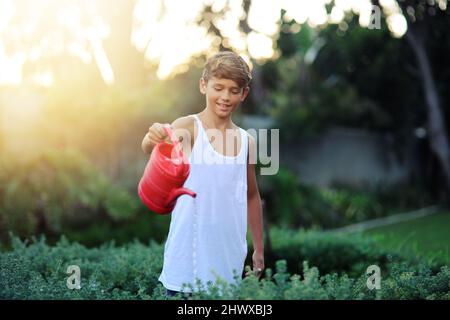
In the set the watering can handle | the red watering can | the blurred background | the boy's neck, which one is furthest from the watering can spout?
the blurred background

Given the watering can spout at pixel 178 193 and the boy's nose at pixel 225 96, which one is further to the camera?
the boy's nose at pixel 225 96

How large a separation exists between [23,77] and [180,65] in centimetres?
406

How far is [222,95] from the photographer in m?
2.83

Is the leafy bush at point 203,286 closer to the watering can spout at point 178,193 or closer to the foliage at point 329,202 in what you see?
the watering can spout at point 178,193

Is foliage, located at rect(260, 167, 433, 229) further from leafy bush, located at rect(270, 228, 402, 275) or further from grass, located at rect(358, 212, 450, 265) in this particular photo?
leafy bush, located at rect(270, 228, 402, 275)

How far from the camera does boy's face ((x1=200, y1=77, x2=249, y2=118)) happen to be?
2.83 metres

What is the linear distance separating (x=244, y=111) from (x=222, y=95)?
1338cm

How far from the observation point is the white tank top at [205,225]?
2762mm

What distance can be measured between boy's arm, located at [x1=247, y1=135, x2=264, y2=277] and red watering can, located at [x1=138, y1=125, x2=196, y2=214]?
553 mm

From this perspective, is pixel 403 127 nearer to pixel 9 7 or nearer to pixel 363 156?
pixel 363 156

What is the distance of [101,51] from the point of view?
11.0 meters

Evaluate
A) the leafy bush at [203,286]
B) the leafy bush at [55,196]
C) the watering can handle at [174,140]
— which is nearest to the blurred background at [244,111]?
the leafy bush at [55,196]
